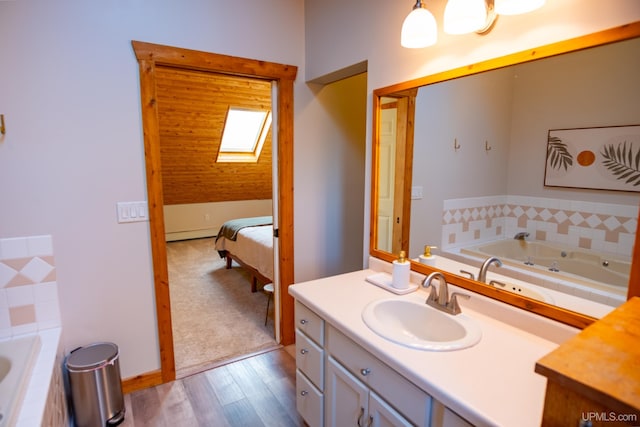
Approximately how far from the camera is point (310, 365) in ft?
5.54

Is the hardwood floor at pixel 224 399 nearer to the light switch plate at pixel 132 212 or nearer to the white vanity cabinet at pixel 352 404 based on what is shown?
the white vanity cabinet at pixel 352 404

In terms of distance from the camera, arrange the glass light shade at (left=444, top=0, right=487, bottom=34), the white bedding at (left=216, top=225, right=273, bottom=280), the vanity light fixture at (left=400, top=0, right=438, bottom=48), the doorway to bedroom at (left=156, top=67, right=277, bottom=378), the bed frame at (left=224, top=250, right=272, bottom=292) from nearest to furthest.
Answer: the glass light shade at (left=444, top=0, right=487, bottom=34)
the vanity light fixture at (left=400, top=0, right=438, bottom=48)
the doorway to bedroom at (left=156, top=67, right=277, bottom=378)
the white bedding at (left=216, top=225, right=273, bottom=280)
the bed frame at (left=224, top=250, right=272, bottom=292)

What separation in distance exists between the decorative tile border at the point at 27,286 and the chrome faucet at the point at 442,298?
1.94 m

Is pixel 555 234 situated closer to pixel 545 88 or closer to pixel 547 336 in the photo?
pixel 547 336

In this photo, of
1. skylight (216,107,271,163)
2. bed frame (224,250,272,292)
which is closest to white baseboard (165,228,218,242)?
skylight (216,107,271,163)

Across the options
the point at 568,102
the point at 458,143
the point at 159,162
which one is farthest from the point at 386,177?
the point at 159,162

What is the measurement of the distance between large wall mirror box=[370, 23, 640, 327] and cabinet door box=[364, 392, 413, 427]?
0.60m

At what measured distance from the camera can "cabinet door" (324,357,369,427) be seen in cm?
133

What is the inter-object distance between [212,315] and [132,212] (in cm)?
162

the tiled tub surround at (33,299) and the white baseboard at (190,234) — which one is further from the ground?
the tiled tub surround at (33,299)

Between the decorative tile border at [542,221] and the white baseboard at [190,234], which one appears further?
the white baseboard at [190,234]

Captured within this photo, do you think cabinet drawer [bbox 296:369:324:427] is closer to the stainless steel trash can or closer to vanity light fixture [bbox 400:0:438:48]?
the stainless steel trash can

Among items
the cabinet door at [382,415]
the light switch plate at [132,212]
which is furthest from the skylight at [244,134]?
the cabinet door at [382,415]

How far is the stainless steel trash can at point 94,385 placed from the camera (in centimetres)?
183
